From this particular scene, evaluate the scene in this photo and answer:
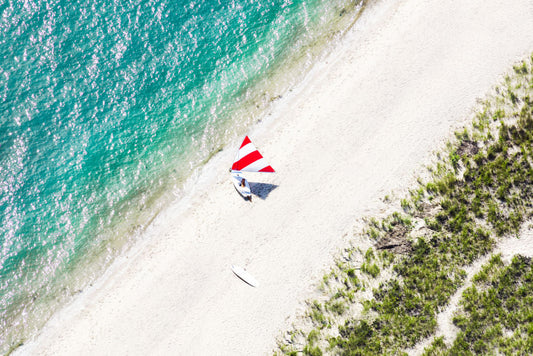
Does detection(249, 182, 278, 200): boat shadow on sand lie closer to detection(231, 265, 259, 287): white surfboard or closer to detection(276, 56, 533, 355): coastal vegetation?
detection(231, 265, 259, 287): white surfboard

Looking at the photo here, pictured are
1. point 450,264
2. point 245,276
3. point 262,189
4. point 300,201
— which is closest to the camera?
point 450,264

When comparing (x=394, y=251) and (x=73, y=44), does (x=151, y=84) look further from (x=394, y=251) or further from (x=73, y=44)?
(x=394, y=251)

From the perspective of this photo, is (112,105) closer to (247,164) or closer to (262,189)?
(247,164)

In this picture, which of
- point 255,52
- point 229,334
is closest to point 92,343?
point 229,334

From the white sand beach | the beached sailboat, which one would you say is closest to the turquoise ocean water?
the white sand beach

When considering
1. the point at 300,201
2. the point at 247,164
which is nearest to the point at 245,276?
the point at 300,201

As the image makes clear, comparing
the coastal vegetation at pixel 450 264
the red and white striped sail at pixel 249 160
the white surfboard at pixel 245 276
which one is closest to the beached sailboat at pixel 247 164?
Result: the red and white striped sail at pixel 249 160

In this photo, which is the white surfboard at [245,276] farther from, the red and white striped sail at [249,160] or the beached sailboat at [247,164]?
the red and white striped sail at [249,160]
